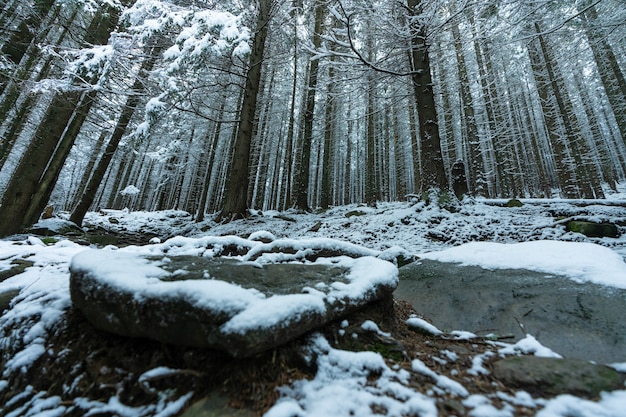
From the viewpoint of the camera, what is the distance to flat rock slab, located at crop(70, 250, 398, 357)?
1.23 m

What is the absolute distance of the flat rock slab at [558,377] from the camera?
127 cm

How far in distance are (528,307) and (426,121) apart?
5266mm

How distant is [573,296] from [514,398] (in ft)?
5.82

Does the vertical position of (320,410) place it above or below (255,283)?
below

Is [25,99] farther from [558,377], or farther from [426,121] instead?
[558,377]

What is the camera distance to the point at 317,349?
1467 mm

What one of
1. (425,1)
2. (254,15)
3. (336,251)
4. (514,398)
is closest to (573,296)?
(514,398)

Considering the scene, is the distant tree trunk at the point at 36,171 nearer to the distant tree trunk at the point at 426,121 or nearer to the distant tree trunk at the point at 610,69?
the distant tree trunk at the point at 426,121

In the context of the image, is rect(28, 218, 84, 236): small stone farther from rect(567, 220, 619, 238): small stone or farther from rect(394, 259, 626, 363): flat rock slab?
rect(567, 220, 619, 238): small stone

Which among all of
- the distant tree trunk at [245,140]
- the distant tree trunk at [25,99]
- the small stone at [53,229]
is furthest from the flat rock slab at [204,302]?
the distant tree trunk at [25,99]

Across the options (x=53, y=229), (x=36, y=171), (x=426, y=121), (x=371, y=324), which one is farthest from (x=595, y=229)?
(x=53, y=229)

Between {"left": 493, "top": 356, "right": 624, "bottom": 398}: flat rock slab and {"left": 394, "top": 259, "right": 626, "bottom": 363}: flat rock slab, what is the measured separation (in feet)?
1.51

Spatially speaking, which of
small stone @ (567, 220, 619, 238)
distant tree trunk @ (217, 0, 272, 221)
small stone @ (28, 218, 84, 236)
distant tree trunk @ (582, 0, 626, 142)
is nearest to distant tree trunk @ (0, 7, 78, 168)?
small stone @ (28, 218, 84, 236)

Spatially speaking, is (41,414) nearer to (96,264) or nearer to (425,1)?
(96,264)
